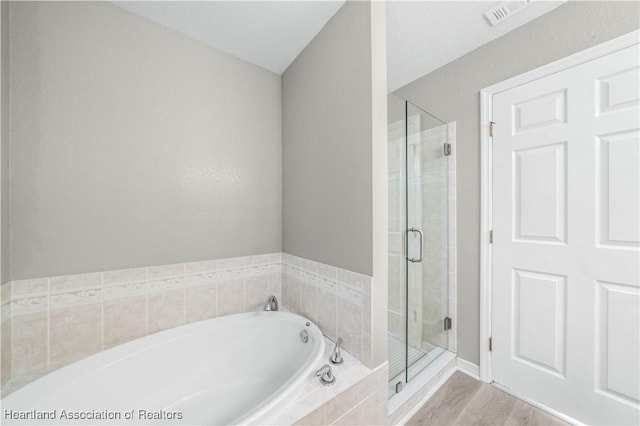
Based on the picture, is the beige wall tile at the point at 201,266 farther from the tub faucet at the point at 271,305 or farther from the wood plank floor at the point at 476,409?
the wood plank floor at the point at 476,409

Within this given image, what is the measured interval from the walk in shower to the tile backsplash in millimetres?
293

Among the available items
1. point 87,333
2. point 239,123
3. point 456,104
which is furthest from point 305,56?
point 87,333

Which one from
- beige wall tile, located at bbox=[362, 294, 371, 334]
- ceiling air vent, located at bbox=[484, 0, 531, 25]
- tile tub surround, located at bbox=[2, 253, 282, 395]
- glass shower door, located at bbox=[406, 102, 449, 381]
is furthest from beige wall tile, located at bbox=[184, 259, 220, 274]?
ceiling air vent, located at bbox=[484, 0, 531, 25]

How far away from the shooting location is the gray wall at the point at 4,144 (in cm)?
101

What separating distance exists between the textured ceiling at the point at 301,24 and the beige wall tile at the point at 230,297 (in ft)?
5.39

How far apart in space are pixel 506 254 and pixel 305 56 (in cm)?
192

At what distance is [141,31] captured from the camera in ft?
4.54

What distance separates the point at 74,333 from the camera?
1189 mm

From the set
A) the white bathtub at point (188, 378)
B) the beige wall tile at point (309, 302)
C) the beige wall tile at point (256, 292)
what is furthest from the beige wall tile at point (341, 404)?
the beige wall tile at point (256, 292)

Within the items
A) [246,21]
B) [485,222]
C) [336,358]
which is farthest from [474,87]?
[336,358]

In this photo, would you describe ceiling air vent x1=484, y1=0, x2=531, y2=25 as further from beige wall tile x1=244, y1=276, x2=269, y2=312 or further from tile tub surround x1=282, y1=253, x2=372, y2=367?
beige wall tile x1=244, y1=276, x2=269, y2=312

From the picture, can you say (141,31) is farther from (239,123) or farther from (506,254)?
(506,254)

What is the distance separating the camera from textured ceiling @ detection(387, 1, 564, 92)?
137 centimetres

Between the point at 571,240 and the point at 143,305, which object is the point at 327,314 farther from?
the point at 571,240
